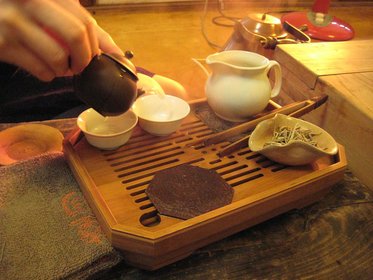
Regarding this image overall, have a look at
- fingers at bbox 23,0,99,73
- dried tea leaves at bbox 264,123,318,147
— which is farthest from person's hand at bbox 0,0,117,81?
dried tea leaves at bbox 264,123,318,147

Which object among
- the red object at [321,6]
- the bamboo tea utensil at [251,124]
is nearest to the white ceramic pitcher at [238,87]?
the bamboo tea utensil at [251,124]

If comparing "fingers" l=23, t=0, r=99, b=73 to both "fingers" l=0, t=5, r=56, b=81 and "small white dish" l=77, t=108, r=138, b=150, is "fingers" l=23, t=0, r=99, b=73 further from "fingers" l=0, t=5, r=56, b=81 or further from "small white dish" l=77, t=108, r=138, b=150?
"small white dish" l=77, t=108, r=138, b=150

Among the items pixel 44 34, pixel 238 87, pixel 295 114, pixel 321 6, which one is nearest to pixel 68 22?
pixel 44 34

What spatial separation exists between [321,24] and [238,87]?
1952 millimetres

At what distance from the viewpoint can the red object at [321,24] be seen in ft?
8.28

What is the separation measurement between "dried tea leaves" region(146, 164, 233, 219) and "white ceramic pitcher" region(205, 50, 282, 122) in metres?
0.27

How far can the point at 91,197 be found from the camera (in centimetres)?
76

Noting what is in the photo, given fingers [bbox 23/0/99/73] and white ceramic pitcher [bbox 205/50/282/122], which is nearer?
fingers [bbox 23/0/99/73]

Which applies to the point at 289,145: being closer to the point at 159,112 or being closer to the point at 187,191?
the point at 187,191

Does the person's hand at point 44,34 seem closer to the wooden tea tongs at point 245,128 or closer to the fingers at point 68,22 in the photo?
the fingers at point 68,22

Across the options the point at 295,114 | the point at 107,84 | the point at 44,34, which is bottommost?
the point at 295,114

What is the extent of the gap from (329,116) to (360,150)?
164 millimetres

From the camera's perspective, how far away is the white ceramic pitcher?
1.03m

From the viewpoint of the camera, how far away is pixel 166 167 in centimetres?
88
